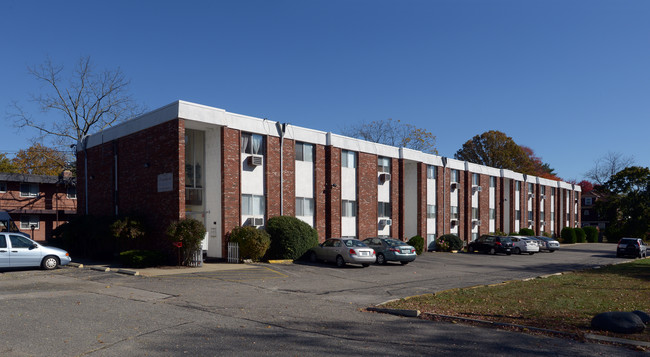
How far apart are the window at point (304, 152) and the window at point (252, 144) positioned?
2.71 m

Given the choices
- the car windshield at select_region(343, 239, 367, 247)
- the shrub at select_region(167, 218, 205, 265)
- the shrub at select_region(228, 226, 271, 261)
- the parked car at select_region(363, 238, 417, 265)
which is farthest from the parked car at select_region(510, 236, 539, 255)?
the shrub at select_region(167, 218, 205, 265)

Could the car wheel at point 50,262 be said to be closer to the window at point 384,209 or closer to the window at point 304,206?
the window at point 304,206

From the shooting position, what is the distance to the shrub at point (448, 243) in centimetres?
3716

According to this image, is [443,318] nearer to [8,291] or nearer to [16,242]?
[8,291]

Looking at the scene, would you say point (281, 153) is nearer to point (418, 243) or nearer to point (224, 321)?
point (418, 243)

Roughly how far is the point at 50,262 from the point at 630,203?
4669 cm

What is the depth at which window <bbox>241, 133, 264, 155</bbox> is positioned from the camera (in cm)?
2455

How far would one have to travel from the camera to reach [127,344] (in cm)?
772

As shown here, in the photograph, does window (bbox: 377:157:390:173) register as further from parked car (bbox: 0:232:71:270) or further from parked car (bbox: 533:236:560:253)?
parked car (bbox: 0:232:71:270)

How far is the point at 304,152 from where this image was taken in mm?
27750

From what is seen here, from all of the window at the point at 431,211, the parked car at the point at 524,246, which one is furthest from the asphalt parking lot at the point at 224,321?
the parked car at the point at 524,246

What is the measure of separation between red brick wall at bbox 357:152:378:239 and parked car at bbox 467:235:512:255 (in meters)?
10.1

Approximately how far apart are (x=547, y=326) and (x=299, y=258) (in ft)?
53.1

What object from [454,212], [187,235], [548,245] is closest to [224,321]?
[187,235]
